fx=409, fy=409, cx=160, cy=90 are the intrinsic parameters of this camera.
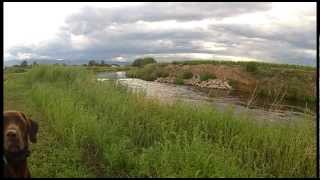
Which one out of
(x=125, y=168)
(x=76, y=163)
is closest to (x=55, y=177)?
(x=76, y=163)

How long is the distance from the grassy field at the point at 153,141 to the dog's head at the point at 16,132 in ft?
3.86

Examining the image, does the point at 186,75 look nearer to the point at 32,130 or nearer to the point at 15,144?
the point at 32,130

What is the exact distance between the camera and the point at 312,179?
4.86 meters

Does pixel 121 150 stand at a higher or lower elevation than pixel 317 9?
lower

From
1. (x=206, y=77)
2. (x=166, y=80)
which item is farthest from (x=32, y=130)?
(x=166, y=80)

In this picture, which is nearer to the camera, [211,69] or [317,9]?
[317,9]

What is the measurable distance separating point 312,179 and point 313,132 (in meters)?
1.64

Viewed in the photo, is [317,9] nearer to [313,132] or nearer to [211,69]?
[313,132]

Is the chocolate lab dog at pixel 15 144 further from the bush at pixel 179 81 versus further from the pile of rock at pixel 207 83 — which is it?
the bush at pixel 179 81

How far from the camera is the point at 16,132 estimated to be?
10.4 ft

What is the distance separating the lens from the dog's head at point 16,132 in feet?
10.3

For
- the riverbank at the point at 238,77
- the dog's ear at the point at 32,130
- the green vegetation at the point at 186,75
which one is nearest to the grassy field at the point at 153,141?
the dog's ear at the point at 32,130

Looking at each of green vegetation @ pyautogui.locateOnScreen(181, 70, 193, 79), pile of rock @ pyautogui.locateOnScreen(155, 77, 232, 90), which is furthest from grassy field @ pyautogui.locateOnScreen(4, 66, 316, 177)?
green vegetation @ pyautogui.locateOnScreen(181, 70, 193, 79)

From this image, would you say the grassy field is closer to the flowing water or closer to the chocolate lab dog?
the flowing water
